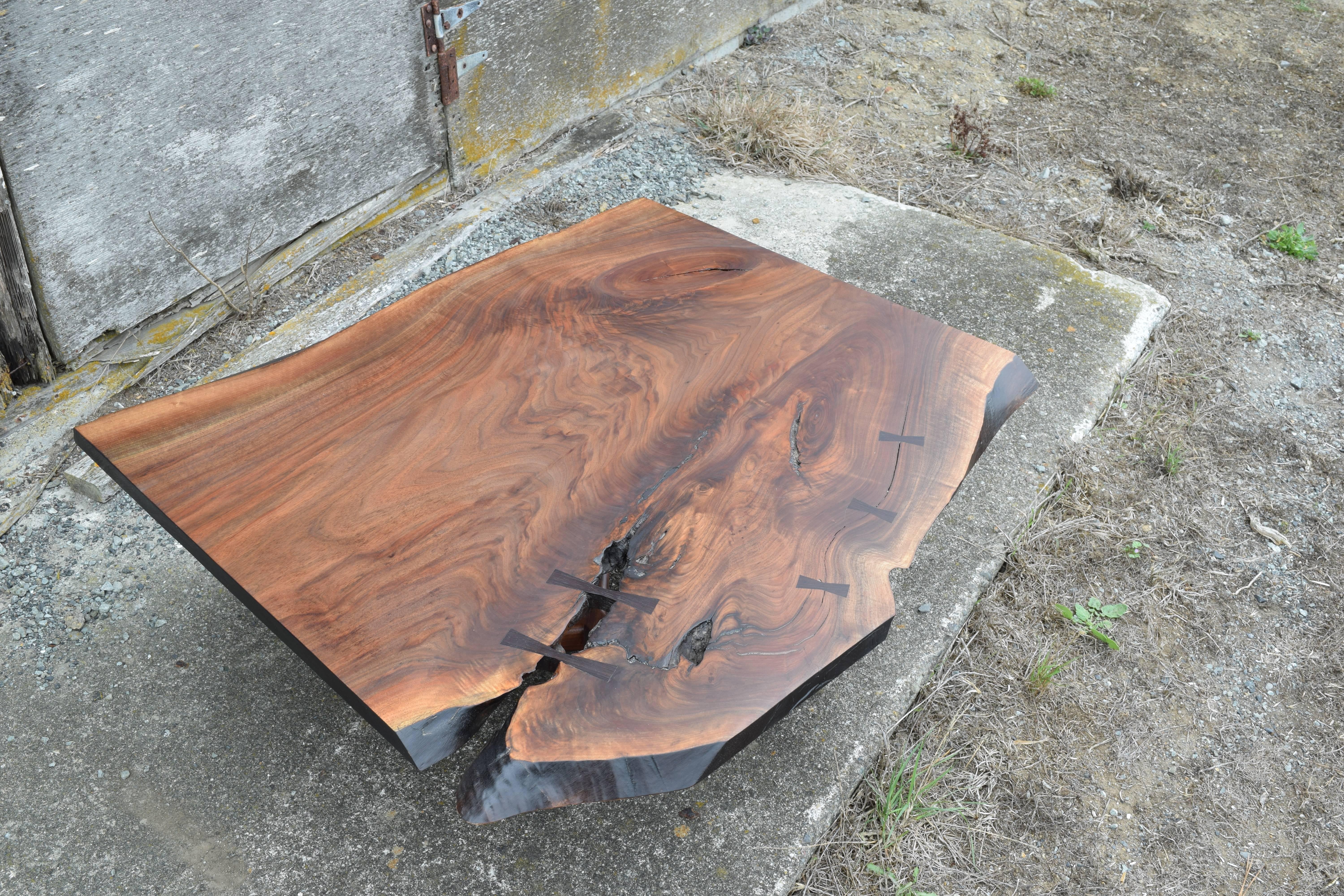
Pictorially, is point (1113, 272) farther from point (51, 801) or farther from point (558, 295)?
point (51, 801)

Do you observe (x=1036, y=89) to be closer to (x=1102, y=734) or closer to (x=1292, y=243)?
(x=1292, y=243)

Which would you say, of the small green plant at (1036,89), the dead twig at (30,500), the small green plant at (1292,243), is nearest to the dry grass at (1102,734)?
the small green plant at (1292,243)

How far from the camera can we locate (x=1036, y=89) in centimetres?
394

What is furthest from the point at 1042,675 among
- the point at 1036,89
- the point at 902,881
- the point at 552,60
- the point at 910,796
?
the point at 1036,89

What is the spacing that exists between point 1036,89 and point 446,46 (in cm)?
257

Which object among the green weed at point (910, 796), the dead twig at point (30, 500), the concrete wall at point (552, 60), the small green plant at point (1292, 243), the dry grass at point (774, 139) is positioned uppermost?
the concrete wall at point (552, 60)

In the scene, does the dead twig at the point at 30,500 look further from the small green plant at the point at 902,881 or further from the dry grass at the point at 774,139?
the dry grass at the point at 774,139

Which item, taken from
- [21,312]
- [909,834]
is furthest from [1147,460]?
[21,312]

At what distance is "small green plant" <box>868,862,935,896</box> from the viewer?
5.08ft

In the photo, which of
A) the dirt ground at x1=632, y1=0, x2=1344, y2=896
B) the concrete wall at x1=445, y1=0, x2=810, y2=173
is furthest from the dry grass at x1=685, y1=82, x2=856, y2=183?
the concrete wall at x1=445, y1=0, x2=810, y2=173

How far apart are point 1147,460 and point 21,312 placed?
2724 mm

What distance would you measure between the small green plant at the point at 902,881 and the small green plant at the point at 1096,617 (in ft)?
2.40

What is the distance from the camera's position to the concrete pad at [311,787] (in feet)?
4.69

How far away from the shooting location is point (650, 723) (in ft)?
3.66
